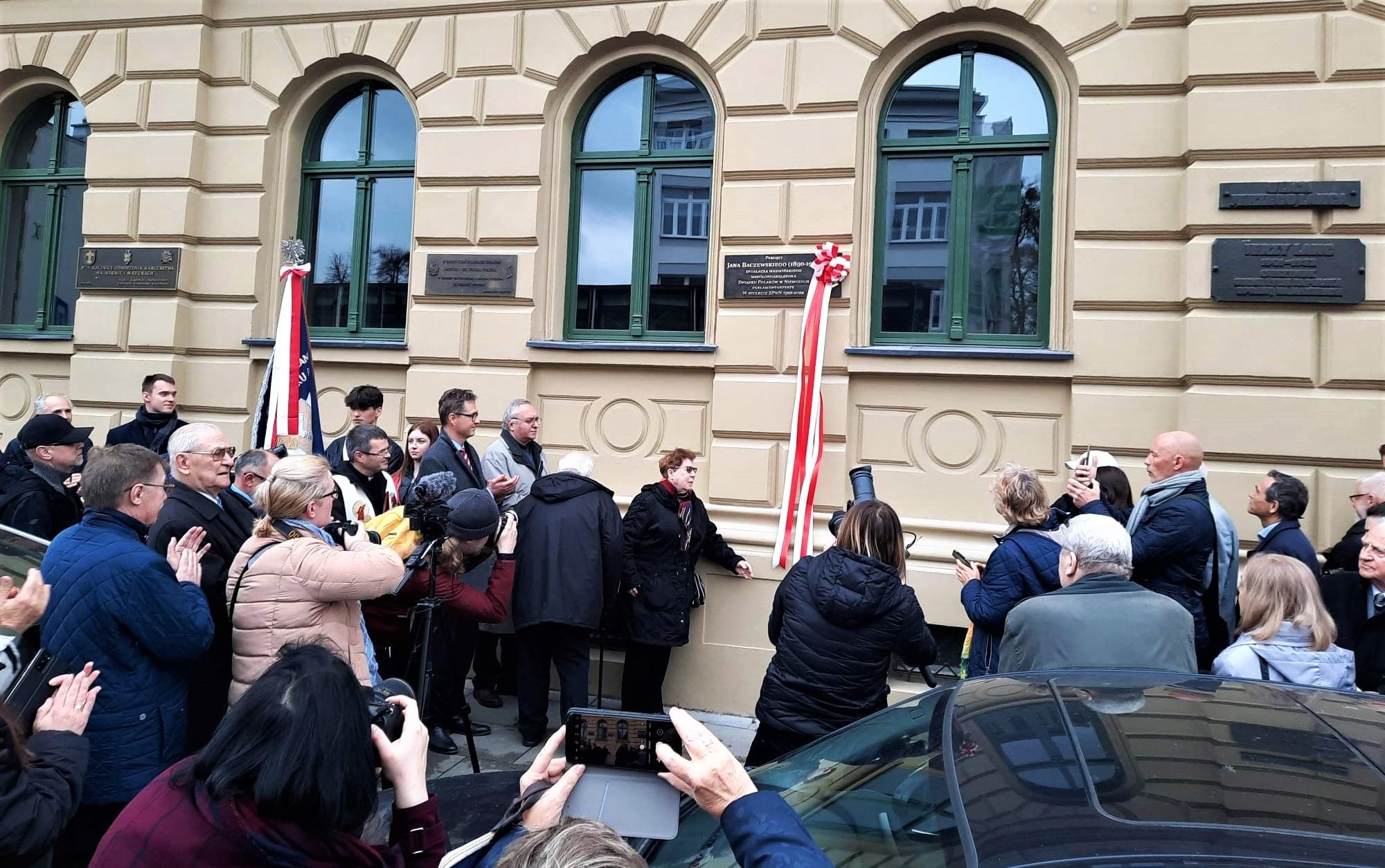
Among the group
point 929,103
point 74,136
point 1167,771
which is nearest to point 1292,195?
point 929,103

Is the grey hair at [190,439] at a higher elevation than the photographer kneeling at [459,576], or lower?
higher

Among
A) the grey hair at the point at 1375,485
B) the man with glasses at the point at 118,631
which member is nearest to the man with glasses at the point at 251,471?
the man with glasses at the point at 118,631

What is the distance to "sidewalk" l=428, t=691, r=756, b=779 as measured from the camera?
18.5 feet

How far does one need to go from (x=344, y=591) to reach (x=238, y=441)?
17.1ft

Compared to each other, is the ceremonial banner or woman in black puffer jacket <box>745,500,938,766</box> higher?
the ceremonial banner

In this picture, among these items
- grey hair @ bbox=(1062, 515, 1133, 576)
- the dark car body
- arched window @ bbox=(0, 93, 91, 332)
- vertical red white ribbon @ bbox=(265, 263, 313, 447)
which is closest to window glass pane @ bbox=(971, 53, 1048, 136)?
grey hair @ bbox=(1062, 515, 1133, 576)

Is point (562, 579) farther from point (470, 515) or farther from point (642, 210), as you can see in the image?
point (642, 210)

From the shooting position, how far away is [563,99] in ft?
25.0

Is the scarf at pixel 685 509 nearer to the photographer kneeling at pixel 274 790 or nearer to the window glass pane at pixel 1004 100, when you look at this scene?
the window glass pane at pixel 1004 100

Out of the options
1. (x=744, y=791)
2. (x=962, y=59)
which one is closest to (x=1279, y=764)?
(x=744, y=791)

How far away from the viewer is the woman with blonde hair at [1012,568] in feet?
14.6

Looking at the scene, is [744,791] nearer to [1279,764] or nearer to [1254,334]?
[1279,764]

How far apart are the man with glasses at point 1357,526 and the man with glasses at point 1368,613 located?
80 cm

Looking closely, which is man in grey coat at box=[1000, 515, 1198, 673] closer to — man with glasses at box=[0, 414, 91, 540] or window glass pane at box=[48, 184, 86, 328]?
man with glasses at box=[0, 414, 91, 540]
